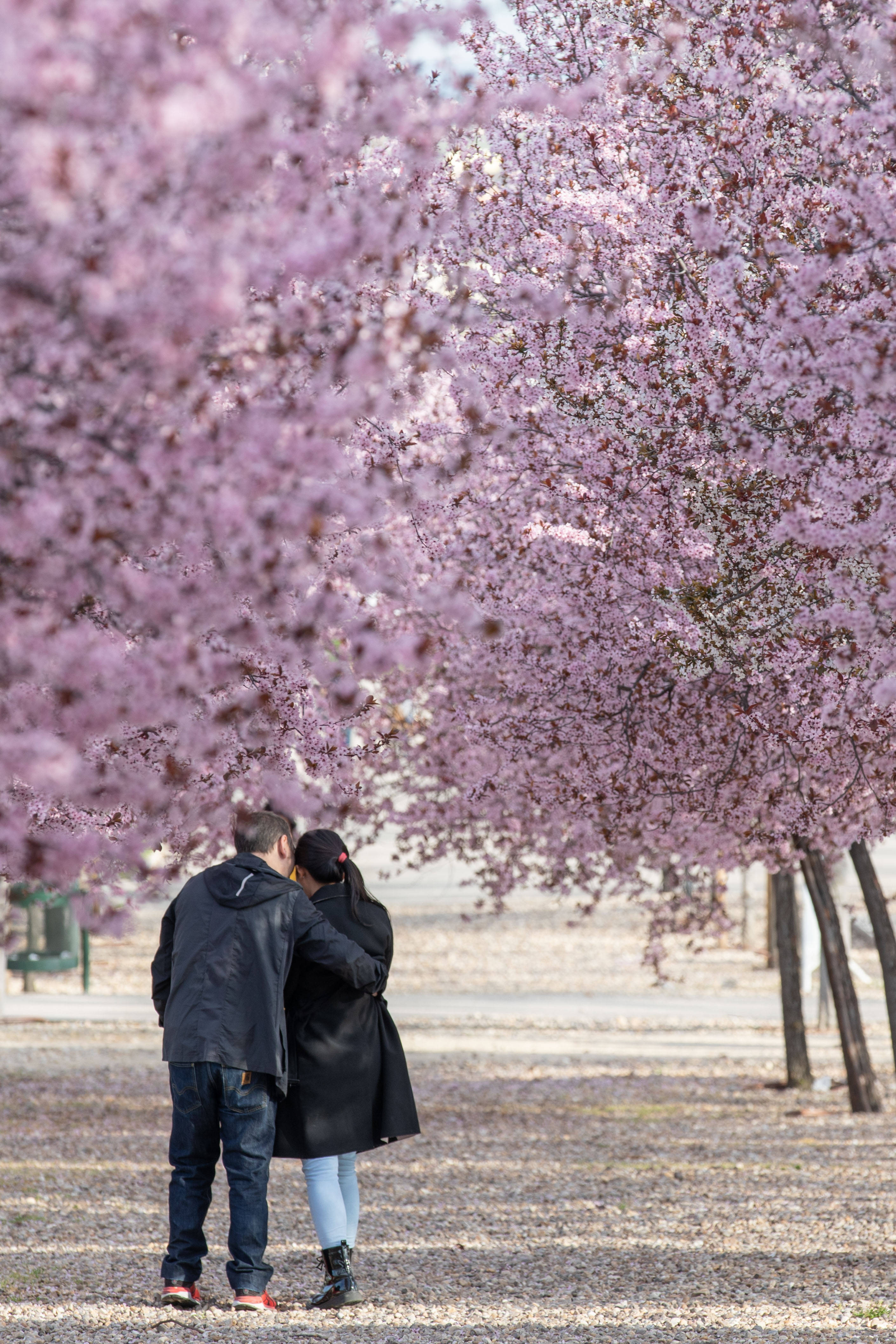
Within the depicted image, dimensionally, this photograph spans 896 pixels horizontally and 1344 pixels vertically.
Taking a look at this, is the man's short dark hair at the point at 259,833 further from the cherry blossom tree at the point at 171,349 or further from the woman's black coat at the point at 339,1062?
the cherry blossom tree at the point at 171,349

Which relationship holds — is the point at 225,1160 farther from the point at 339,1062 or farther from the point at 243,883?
the point at 243,883

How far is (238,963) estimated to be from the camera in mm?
5336

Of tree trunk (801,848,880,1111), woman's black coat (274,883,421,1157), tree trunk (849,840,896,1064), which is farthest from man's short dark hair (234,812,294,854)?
tree trunk (801,848,880,1111)

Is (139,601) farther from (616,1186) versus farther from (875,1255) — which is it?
(616,1186)

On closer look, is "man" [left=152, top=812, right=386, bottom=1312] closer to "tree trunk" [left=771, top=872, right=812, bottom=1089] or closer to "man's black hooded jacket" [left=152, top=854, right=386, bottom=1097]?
"man's black hooded jacket" [left=152, top=854, right=386, bottom=1097]

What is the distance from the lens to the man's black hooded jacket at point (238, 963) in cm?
532

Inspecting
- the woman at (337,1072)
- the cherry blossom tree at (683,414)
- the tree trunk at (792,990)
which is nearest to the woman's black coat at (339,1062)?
the woman at (337,1072)

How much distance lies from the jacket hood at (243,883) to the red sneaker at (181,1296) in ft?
4.88

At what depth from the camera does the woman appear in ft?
18.5

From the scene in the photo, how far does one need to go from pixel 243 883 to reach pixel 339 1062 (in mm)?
849

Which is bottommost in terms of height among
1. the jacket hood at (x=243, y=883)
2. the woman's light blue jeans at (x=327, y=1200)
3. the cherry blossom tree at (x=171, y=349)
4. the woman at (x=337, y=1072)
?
the woman's light blue jeans at (x=327, y=1200)

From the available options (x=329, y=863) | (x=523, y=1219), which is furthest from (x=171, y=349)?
(x=523, y=1219)

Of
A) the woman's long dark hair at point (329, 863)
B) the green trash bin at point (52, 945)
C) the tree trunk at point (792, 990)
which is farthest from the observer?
the green trash bin at point (52, 945)

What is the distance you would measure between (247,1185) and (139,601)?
10.9 feet
